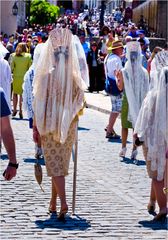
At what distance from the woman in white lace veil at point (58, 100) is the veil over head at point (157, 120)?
27.3 inches

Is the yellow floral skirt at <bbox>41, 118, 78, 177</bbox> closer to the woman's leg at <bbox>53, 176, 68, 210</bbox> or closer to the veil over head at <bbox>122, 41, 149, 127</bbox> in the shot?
the woman's leg at <bbox>53, 176, 68, 210</bbox>

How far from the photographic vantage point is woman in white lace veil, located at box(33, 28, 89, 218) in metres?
9.30

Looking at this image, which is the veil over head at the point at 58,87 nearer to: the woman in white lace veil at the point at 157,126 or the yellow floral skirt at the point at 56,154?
the yellow floral skirt at the point at 56,154

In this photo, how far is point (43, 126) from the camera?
9.30 m

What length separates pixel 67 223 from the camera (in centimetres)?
913

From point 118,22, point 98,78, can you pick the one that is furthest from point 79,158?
point 118,22

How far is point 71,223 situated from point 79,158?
5.07m

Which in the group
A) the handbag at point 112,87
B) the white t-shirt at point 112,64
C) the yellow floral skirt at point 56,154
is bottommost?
the handbag at point 112,87

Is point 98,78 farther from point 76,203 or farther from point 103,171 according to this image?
point 76,203

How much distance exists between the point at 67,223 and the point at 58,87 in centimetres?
140

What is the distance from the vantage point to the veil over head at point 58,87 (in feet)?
30.5

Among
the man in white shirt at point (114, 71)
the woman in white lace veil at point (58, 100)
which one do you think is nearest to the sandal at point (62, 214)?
the woman in white lace veil at point (58, 100)

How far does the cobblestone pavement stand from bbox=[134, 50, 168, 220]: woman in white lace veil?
0.39 metres

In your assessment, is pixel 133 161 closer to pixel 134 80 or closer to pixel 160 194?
pixel 134 80
